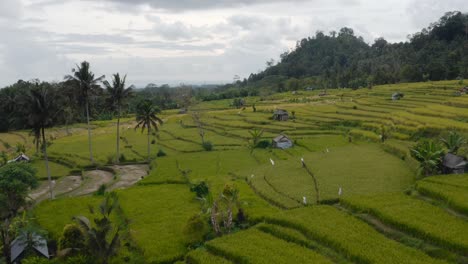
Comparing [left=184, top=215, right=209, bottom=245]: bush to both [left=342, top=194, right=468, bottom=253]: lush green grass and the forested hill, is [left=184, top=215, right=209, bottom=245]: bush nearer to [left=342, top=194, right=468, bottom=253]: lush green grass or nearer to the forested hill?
[left=342, top=194, right=468, bottom=253]: lush green grass

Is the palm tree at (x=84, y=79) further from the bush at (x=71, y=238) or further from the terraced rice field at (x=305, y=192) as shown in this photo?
the bush at (x=71, y=238)

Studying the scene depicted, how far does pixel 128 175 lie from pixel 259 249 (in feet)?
77.8

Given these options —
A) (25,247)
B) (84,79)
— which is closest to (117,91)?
(84,79)

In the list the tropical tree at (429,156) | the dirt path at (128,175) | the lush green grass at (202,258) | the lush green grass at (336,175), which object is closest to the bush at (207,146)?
the dirt path at (128,175)

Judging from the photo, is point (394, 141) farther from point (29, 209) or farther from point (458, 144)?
point (29, 209)

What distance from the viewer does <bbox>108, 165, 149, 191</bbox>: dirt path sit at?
35.2 metres

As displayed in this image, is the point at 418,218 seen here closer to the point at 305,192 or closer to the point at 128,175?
the point at 305,192

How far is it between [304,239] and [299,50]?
170022mm

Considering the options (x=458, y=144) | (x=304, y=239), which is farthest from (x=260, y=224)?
(x=458, y=144)

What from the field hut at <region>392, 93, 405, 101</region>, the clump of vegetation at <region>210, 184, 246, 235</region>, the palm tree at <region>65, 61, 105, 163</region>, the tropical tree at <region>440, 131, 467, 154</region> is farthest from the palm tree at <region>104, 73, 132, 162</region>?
the field hut at <region>392, 93, 405, 101</region>

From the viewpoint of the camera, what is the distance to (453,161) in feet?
A: 82.5

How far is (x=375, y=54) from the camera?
134250mm

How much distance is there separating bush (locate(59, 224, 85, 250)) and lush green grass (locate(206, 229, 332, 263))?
6370mm

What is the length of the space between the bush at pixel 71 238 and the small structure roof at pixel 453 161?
21.4m
